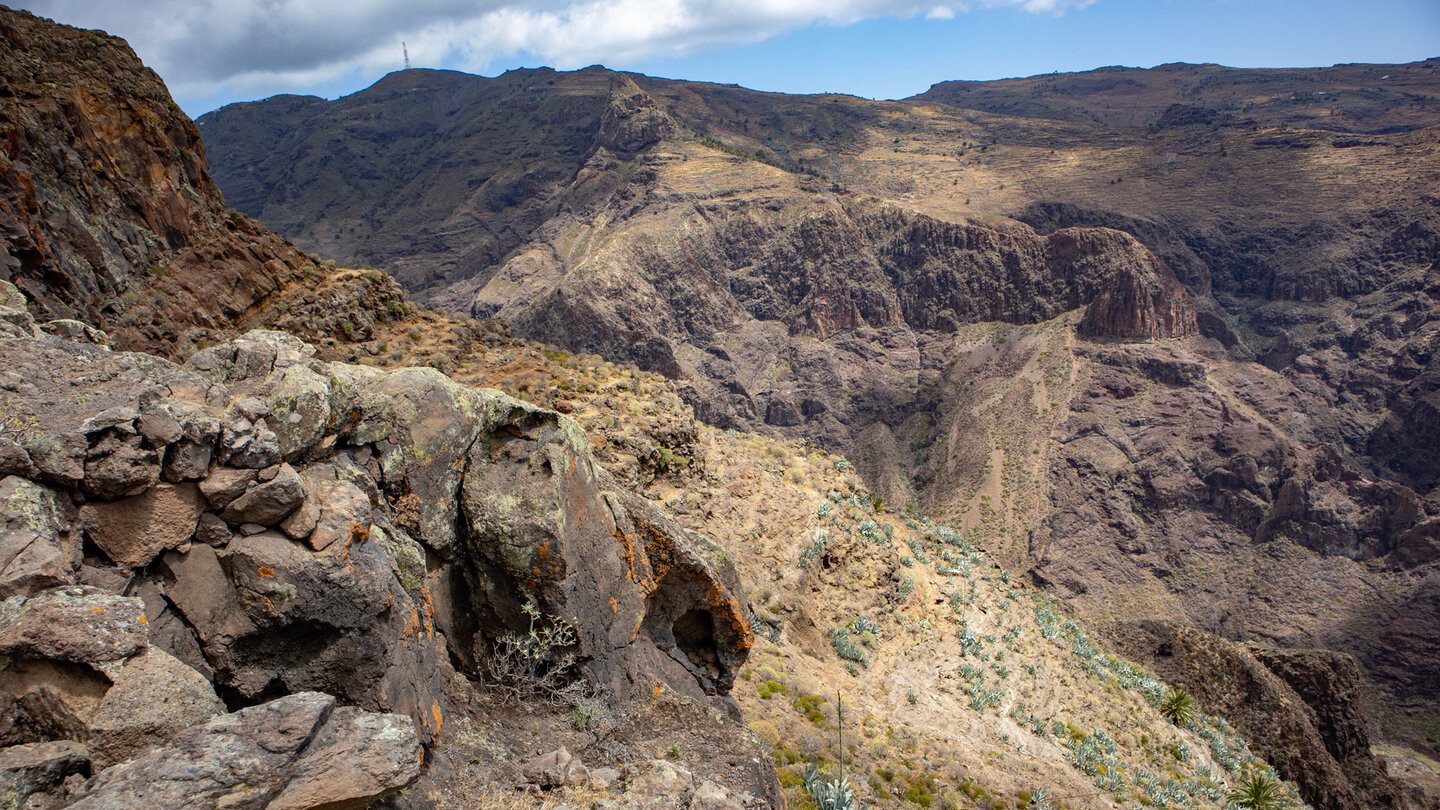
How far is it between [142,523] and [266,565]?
992 mm

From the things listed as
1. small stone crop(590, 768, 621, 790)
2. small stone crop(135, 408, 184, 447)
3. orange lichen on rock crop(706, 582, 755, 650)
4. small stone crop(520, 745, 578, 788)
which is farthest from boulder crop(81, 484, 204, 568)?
orange lichen on rock crop(706, 582, 755, 650)

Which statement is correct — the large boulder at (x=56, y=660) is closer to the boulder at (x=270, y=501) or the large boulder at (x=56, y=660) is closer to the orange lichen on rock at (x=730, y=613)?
the boulder at (x=270, y=501)

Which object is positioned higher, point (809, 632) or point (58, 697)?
point (58, 697)

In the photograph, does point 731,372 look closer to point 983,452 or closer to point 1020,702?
point 983,452

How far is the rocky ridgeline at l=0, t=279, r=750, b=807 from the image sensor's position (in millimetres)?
4945

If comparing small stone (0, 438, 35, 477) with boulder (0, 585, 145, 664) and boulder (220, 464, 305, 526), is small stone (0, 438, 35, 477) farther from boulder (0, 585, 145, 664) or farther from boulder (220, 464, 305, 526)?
boulder (220, 464, 305, 526)

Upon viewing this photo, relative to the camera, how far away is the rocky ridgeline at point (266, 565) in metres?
4.95

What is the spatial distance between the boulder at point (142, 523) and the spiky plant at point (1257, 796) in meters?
28.2

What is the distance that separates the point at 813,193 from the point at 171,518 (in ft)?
434

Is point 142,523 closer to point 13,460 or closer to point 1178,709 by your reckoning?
point 13,460

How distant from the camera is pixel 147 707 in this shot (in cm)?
512

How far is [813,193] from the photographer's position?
130375mm

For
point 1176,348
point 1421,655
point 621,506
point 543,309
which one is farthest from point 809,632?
point 1176,348

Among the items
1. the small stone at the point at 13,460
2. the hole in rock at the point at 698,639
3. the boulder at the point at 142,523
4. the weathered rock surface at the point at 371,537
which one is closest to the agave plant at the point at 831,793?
the hole in rock at the point at 698,639
